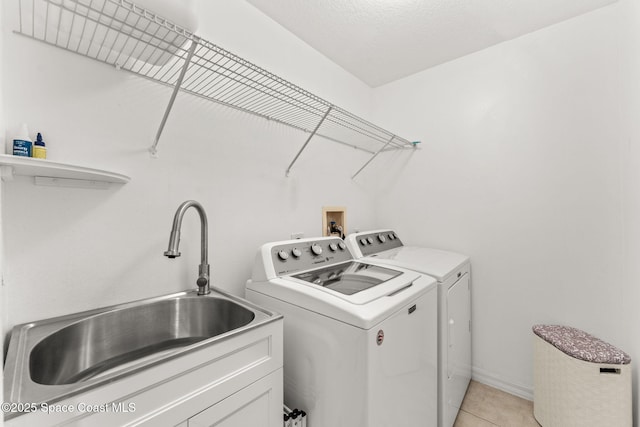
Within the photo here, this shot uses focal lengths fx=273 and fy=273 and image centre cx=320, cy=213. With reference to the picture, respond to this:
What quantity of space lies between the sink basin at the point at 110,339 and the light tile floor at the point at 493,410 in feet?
5.63

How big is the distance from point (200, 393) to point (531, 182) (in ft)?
7.93

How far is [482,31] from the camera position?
6.70 feet

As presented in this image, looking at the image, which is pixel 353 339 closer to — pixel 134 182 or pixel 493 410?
pixel 134 182

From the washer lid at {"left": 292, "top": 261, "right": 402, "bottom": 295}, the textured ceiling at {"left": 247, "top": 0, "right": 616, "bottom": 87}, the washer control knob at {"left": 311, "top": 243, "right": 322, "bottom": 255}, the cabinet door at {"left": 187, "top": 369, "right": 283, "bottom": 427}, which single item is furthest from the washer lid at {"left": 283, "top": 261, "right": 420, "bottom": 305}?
the textured ceiling at {"left": 247, "top": 0, "right": 616, "bottom": 87}

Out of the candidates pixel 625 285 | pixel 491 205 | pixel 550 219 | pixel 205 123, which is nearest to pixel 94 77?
pixel 205 123

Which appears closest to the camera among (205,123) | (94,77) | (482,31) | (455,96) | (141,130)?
(94,77)

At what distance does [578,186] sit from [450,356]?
1.44 meters

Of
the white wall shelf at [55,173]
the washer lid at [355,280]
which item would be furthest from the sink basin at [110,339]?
the white wall shelf at [55,173]

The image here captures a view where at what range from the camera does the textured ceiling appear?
1.79 meters

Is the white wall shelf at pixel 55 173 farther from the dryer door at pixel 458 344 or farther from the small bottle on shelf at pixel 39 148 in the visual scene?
the dryer door at pixel 458 344

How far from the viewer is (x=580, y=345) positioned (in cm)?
165

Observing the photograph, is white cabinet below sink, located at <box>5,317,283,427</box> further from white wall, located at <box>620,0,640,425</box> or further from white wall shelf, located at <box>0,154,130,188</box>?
white wall, located at <box>620,0,640,425</box>

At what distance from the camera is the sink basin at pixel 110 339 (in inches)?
29.7

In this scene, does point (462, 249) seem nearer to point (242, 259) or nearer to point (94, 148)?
point (242, 259)
